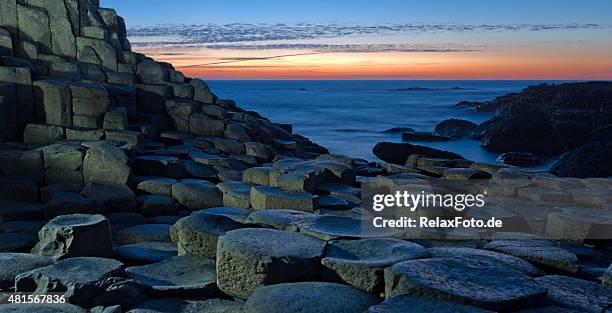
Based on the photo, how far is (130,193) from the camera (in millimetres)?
8609

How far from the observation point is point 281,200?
714cm

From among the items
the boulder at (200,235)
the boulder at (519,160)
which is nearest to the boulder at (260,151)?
the boulder at (519,160)

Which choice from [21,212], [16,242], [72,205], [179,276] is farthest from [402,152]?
[179,276]

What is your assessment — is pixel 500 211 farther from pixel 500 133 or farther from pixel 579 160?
pixel 500 133

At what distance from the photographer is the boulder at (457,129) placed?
28.5 metres

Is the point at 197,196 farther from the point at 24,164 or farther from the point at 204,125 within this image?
the point at 204,125

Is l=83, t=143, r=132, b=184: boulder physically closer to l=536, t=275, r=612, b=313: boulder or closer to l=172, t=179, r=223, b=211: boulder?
l=172, t=179, r=223, b=211: boulder

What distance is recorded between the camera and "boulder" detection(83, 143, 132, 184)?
9.30 metres

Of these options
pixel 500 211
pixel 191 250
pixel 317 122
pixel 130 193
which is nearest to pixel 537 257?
pixel 500 211

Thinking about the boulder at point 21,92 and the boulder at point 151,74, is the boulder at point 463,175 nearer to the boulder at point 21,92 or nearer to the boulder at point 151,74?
the boulder at point 21,92

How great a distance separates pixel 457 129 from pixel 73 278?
27632 millimetres

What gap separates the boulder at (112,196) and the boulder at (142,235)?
5.81 feet

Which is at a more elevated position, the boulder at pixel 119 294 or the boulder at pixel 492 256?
the boulder at pixel 492 256

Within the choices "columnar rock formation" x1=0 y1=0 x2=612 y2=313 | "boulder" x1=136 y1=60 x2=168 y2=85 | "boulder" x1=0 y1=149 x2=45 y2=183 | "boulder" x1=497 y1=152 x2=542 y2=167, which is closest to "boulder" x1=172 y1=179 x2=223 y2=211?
"columnar rock formation" x1=0 y1=0 x2=612 y2=313
